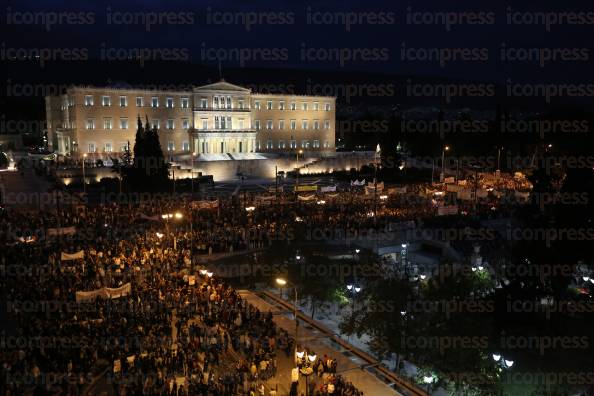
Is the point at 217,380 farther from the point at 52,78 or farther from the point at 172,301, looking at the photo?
the point at 52,78

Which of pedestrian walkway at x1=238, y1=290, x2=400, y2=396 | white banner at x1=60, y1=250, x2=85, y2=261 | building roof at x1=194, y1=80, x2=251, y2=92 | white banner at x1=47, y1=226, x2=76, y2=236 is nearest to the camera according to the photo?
pedestrian walkway at x1=238, y1=290, x2=400, y2=396

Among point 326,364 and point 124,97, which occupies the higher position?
point 124,97

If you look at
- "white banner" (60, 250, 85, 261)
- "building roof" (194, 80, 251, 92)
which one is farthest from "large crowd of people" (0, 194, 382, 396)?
"building roof" (194, 80, 251, 92)

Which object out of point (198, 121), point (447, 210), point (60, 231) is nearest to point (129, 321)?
point (60, 231)

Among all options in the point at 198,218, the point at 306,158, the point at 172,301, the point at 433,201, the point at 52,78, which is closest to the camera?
the point at 172,301

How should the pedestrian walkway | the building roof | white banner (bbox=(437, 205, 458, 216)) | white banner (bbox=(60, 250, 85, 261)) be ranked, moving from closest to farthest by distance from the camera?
the pedestrian walkway < white banner (bbox=(60, 250, 85, 261)) < white banner (bbox=(437, 205, 458, 216)) < the building roof

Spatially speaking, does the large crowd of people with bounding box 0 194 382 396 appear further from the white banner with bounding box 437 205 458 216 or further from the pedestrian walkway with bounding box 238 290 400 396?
the white banner with bounding box 437 205 458 216

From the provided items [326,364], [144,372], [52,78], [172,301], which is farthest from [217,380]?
[52,78]
